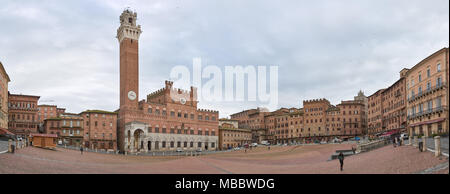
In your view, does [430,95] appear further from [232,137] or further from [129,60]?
[232,137]

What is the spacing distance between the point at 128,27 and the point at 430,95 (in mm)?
64280

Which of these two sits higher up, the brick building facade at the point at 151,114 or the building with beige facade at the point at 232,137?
the brick building facade at the point at 151,114

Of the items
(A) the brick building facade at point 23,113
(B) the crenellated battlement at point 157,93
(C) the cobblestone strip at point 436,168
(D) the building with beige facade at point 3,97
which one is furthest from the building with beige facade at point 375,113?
(A) the brick building facade at point 23,113

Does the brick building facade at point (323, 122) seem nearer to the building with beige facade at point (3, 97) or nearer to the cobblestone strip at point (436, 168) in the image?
the building with beige facade at point (3, 97)

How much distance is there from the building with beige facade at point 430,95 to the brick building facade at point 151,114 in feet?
178

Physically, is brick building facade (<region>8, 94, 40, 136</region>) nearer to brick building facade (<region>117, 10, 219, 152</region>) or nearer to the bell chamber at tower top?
brick building facade (<region>117, 10, 219, 152</region>)

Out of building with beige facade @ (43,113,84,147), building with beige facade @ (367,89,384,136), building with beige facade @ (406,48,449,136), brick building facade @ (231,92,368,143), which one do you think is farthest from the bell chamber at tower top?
building with beige facade @ (367,89,384,136)

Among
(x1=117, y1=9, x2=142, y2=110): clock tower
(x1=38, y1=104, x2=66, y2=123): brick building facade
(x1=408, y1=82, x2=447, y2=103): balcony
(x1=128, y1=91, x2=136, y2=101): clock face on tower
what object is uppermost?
(x1=117, y1=9, x2=142, y2=110): clock tower

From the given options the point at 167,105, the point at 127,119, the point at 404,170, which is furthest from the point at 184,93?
the point at 404,170

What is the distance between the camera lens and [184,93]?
9281cm

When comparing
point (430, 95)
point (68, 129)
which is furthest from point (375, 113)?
point (68, 129)

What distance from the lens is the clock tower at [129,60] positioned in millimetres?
80188

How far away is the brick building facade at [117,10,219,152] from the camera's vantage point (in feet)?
259

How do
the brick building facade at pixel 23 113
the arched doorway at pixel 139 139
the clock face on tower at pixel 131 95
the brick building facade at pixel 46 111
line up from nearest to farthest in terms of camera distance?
the arched doorway at pixel 139 139, the clock face on tower at pixel 131 95, the brick building facade at pixel 23 113, the brick building facade at pixel 46 111
